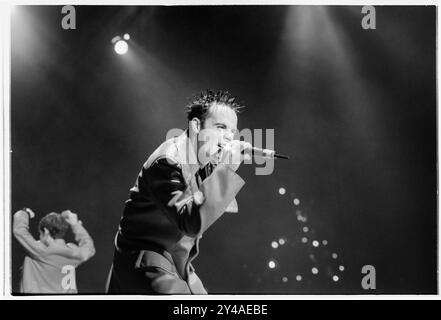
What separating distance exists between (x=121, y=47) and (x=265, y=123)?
38.5 inches

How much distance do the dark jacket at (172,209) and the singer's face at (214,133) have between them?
74mm

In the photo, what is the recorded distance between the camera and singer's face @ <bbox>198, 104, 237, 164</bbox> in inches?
122

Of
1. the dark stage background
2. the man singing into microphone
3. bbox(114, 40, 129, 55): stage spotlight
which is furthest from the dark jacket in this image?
bbox(114, 40, 129, 55): stage spotlight

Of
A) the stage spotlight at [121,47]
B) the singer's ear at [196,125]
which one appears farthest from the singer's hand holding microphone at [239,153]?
the stage spotlight at [121,47]

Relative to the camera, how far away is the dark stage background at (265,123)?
3207 millimetres

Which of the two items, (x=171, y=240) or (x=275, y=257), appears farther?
(x=275, y=257)

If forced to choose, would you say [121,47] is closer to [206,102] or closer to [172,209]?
[206,102]

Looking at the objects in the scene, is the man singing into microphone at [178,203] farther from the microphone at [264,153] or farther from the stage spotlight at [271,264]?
the stage spotlight at [271,264]

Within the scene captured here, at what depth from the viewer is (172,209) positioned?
2.87 m

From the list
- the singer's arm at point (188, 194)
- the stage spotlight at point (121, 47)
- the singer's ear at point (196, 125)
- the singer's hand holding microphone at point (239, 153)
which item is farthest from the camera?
the stage spotlight at point (121, 47)

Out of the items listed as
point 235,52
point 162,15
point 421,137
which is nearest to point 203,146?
point 235,52
